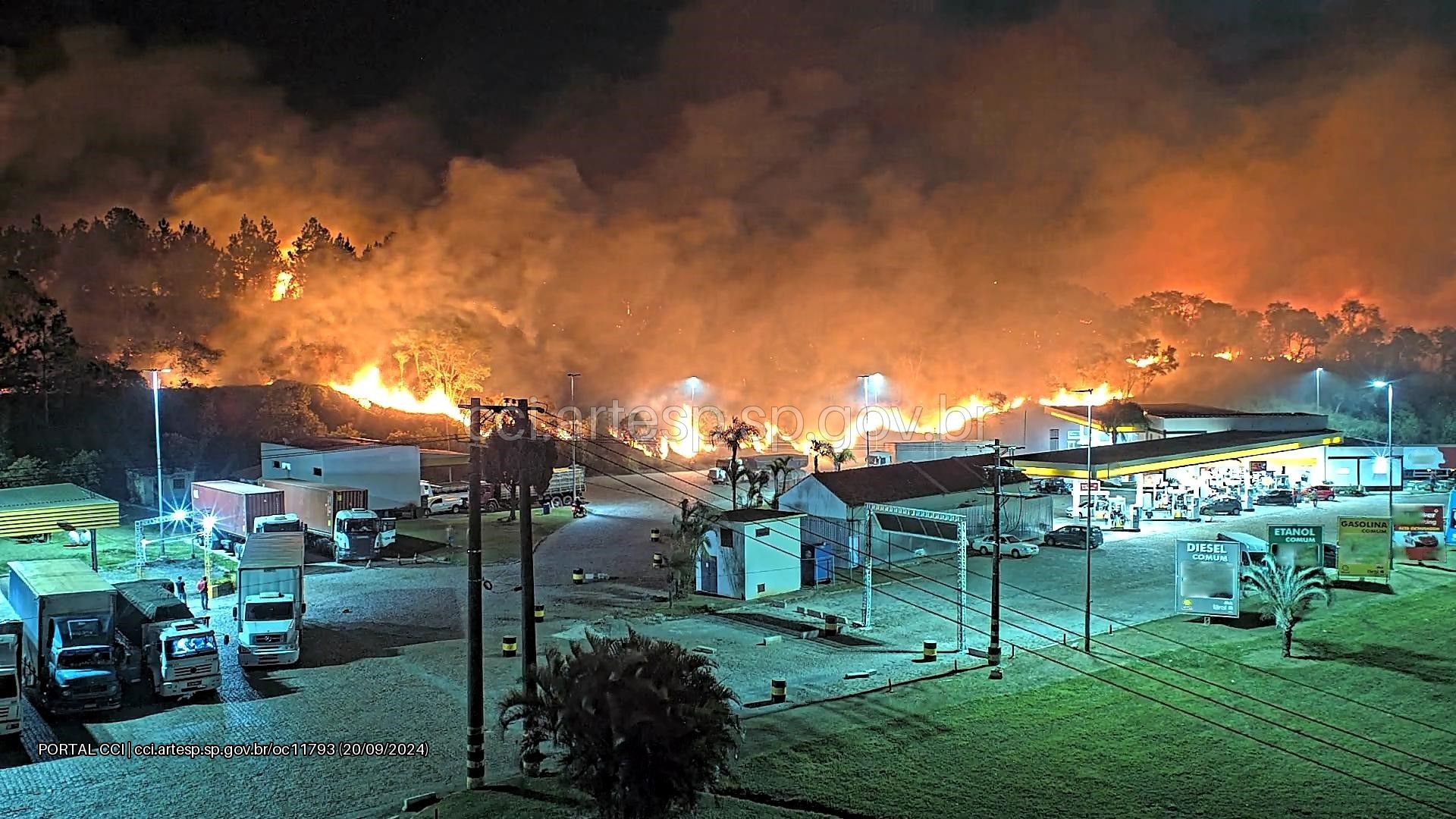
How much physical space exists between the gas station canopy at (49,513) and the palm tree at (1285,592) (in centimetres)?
3480

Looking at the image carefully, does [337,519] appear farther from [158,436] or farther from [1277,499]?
[1277,499]

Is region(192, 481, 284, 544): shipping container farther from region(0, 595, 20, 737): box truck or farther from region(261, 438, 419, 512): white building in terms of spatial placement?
region(0, 595, 20, 737): box truck

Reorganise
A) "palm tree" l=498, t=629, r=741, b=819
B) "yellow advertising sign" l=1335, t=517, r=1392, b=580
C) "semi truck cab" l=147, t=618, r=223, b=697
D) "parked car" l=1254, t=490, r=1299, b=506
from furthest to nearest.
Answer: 1. "parked car" l=1254, t=490, r=1299, b=506
2. "yellow advertising sign" l=1335, t=517, r=1392, b=580
3. "semi truck cab" l=147, t=618, r=223, b=697
4. "palm tree" l=498, t=629, r=741, b=819

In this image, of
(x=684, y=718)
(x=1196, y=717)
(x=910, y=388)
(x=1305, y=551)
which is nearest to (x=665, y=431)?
(x=910, y=388)

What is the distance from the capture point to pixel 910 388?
9375cm

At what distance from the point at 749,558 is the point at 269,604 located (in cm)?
1290

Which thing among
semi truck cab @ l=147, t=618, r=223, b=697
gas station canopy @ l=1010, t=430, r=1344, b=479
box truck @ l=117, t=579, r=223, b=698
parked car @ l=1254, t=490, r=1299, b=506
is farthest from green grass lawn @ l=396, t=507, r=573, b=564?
parked car @ l=1254, t=490, r=1299, b=506

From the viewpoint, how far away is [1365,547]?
2980 cm

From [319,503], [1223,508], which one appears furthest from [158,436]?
[1223,508]

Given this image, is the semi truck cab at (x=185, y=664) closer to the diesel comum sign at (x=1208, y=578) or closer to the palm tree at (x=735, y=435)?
the diesel comum sign at (x=1208, y=578)

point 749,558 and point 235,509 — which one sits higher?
point 235,509

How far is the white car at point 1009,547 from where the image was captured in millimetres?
35500

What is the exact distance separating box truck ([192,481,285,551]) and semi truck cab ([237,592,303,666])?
15.2m

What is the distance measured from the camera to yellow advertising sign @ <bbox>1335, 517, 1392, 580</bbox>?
2956 cm
